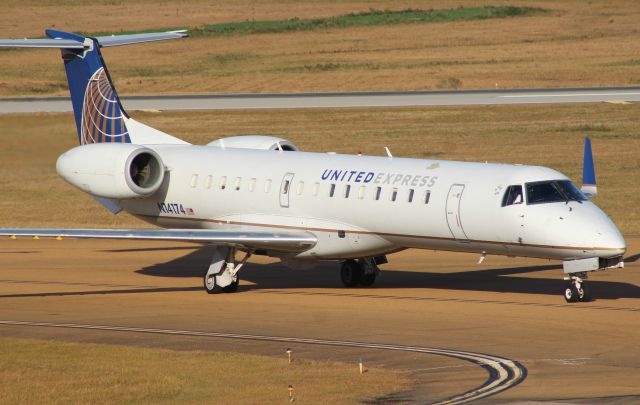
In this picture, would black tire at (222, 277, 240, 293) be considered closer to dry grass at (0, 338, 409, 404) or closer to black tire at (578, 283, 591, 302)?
dry grass at (0, 338, 409, 404)

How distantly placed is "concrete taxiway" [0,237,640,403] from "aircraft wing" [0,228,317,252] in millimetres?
1173

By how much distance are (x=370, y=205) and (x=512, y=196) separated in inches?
131

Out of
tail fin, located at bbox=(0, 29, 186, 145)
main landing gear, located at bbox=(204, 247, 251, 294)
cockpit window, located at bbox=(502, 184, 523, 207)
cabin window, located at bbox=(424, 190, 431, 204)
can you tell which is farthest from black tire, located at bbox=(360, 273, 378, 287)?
tail fin, located at bbox=(0, 29, 186, 145)

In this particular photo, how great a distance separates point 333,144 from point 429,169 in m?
26.8

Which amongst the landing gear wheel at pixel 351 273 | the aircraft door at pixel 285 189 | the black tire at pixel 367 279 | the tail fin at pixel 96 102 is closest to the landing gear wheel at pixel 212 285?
the aircraft door at pixel 285 189

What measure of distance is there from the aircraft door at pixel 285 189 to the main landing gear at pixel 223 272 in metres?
1.54

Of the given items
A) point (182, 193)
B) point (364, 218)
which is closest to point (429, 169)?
point (364, 218)

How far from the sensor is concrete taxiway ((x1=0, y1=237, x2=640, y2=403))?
19.8m

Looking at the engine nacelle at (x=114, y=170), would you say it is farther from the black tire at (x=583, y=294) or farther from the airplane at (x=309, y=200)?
the black tire at (x=583, y=294)

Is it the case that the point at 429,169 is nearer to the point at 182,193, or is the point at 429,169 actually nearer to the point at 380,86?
the point at 182,193

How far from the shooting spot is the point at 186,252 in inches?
1428

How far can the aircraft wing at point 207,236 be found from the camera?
90.7 feet

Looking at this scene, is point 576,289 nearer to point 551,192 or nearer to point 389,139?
point 551,192

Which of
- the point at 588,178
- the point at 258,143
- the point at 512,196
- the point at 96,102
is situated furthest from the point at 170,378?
the point at 96,102
